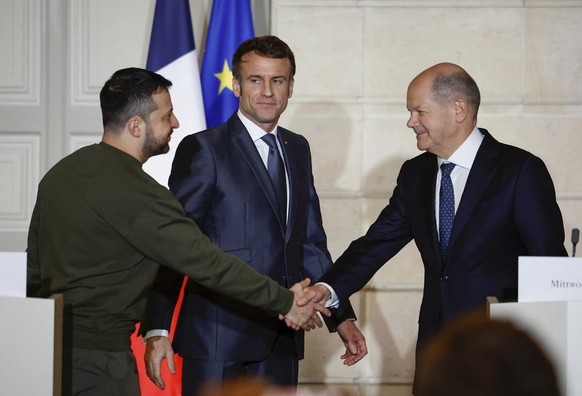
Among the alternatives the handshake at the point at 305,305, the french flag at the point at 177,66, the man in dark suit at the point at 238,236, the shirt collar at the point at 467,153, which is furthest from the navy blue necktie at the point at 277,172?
the french flag at the point at 177,66

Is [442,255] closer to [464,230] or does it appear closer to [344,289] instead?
[464,230]

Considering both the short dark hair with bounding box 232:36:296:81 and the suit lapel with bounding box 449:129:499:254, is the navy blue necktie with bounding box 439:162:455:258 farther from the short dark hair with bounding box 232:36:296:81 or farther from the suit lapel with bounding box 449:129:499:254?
the short dark hair with bounding box 232:36:296:81

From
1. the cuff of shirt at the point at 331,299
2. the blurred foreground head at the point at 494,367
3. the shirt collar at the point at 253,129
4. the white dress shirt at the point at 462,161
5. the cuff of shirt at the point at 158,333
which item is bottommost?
the cuff of shirt at the point at 158,333

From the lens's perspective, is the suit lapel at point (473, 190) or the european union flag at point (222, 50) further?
the european union flag at point (222, 50)

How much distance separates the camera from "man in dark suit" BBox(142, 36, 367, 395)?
10.5 ft

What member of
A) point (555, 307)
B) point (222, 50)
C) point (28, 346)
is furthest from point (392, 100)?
point (28, 346)

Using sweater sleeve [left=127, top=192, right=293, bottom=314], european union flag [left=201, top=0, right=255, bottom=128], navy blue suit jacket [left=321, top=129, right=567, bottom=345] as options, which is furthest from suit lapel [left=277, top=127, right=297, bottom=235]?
european union flag [left=201, top=0, right=255, bottom=128]

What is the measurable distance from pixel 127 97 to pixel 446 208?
1.09 m

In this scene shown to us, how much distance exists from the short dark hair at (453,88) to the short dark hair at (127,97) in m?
0.93

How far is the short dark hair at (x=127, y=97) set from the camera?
9.61 feet

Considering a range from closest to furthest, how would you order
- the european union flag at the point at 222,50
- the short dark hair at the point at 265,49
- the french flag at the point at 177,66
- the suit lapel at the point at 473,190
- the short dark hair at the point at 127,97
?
the short dark hair at the point at 127,97 → the suit lapel at the point at 473,190 → the short dark hair at the point at 265,49 → the french flag at the point at 177,66 → the european union flag at the point at 222,50

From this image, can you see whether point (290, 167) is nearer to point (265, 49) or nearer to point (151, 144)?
point (265, 49)

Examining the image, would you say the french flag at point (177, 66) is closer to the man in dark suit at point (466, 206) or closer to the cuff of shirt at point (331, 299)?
the cuff of shirt at point (331, 299)

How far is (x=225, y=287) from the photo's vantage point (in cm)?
291
